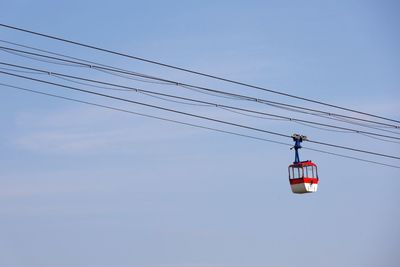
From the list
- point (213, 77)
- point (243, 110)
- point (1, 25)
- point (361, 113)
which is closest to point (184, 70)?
point (213, 77)

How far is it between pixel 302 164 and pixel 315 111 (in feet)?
17.0

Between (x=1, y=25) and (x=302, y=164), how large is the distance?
17945 mm

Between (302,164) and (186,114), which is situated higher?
(302,164)

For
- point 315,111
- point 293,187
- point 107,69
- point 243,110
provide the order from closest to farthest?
point 107,69, point 243,110, point 315,111, point 293,187

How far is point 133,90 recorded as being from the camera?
32.8m

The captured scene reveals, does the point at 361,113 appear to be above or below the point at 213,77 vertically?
above

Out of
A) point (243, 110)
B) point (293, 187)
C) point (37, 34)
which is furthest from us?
point (293, 187)

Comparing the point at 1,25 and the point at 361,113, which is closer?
the point at 1,25

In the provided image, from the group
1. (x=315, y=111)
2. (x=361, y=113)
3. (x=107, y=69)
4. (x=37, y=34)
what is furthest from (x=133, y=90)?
(x=361, y=113)

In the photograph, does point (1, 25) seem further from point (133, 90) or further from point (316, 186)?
point (316, 186)

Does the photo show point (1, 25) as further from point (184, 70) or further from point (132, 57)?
point (184, 70)

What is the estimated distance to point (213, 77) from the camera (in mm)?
33812

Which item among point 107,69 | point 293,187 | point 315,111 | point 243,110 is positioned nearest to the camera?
point 107,69

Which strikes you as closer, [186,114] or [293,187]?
[186,114]
